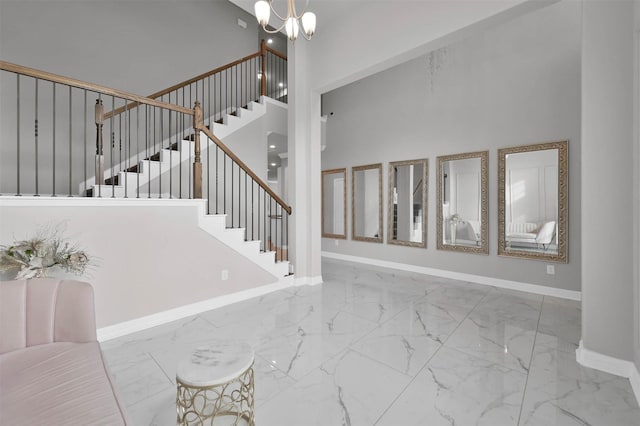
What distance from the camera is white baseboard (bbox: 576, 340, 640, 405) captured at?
6.40ft

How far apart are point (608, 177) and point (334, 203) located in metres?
4.98

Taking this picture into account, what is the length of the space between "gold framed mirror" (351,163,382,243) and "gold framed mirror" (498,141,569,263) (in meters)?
2.19

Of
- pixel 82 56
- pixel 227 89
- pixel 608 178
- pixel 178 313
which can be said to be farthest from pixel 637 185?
pixel 82 56

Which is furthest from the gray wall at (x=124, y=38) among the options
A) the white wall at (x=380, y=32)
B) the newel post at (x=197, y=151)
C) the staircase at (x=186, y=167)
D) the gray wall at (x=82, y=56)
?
the white wall at (x=380, y=32)

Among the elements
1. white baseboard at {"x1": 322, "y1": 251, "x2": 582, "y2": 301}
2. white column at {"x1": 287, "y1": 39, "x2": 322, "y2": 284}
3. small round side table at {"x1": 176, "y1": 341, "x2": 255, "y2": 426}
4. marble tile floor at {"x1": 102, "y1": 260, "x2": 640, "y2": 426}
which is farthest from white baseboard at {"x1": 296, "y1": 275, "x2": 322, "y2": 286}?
small round side table at {"x1": 176, "y1": 341, "x2": 255, "y2": 426}

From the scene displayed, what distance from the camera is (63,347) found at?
171 cm

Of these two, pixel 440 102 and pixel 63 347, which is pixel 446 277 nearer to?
pixel 440 102

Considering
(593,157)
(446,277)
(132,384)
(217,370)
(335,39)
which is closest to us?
(217,370)

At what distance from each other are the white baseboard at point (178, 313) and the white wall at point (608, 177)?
340cm

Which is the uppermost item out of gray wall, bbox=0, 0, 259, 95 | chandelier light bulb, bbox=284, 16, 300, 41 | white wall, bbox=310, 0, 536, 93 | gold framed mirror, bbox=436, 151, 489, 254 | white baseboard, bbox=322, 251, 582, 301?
gray wall, bbox=0, 0, 259, 95

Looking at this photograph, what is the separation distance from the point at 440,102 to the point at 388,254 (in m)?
2.94

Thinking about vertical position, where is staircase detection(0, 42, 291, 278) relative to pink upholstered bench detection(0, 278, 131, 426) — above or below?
above

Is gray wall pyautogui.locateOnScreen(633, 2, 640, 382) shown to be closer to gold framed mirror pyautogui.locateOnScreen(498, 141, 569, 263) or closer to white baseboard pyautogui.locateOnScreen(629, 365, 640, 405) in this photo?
white baseboard pyautogui.locateOnScreen(629, 365, 640, 405)

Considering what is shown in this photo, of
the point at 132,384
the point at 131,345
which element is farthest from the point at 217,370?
the point at 131,345
